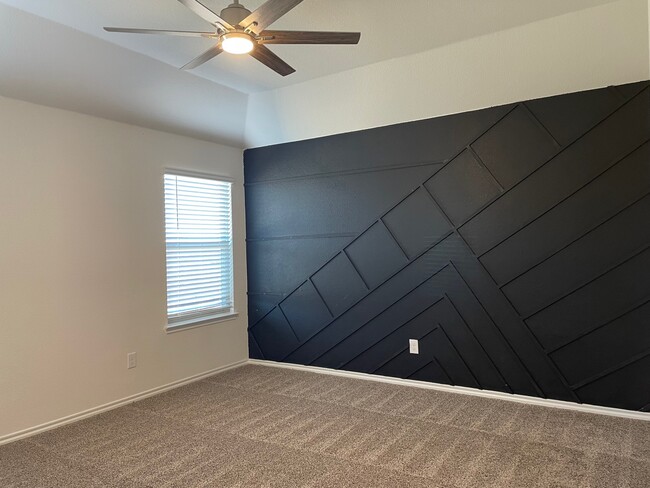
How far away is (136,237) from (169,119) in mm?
1101

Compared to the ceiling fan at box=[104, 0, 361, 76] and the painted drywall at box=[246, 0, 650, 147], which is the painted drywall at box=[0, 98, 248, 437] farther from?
the ceiling fan at box=[104, 0, 361, 76]

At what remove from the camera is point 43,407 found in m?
3.35

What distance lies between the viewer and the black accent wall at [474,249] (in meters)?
3.33

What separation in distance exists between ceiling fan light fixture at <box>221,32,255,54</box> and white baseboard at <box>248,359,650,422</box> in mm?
Result: 3099

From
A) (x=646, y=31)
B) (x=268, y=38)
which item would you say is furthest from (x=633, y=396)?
(x=268, y=38)

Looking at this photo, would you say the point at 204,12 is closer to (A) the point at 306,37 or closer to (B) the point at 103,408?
(A) the point at 306,37

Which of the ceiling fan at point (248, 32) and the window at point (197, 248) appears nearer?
the ceiling fan at point (248, 32)

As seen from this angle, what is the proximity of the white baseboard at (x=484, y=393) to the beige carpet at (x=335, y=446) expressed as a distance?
0.09 m

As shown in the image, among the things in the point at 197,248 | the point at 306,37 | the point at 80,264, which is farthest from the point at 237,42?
the point at 197,248

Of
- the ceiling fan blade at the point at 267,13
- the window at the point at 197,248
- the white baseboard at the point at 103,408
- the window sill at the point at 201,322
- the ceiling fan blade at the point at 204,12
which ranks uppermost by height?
the ceiling fan blade at the point at 204,12

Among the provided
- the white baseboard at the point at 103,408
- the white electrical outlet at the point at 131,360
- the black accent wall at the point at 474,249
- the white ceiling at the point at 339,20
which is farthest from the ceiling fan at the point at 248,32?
the white baseboard at the point at 103,408

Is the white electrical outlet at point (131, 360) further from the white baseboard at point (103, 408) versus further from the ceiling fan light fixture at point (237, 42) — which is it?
the ceiling fan light fixture at point (237, 42)

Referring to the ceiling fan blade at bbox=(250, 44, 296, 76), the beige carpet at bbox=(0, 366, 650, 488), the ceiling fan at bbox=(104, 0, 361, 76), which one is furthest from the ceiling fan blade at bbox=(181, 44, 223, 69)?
the beige carpet at bbox=(0, 366, 650, 488)

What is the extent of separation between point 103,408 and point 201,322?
46.4 inches
